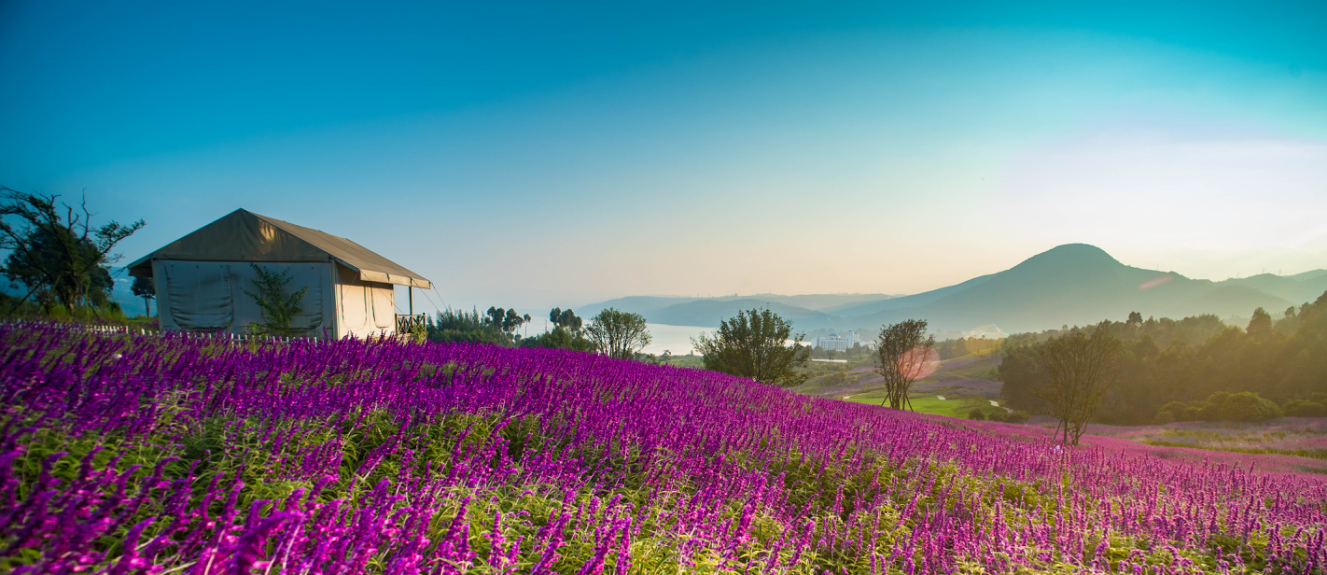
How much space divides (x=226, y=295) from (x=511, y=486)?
18659 millimetres

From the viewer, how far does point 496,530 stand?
2.13m

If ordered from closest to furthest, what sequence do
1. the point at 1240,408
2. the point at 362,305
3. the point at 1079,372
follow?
the point at 1079,372 → the point at 362,305 → the point at 1240,408

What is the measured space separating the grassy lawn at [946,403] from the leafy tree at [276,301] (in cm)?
2966

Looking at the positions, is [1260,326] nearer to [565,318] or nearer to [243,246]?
[565,318]

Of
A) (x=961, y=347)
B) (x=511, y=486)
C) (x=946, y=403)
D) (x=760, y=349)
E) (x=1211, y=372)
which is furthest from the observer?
(x=961, y=347)

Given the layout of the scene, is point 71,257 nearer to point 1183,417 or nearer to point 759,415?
point 759,415

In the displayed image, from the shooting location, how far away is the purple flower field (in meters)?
1.65

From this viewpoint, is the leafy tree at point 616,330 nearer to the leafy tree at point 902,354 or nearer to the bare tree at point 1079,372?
the leafy tree at point 902,354

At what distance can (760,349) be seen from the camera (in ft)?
66.1

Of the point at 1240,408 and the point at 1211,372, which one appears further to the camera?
the point at 1211,372

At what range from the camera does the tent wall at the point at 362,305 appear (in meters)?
16.6

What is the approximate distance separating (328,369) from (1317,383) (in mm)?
46806

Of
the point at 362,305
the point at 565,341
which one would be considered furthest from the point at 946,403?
the point at 362,305

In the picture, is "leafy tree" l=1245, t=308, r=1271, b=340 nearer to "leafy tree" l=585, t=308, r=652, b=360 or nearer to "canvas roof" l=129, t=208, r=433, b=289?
"leafy tree" l=585, t=308, r=652, b=360
